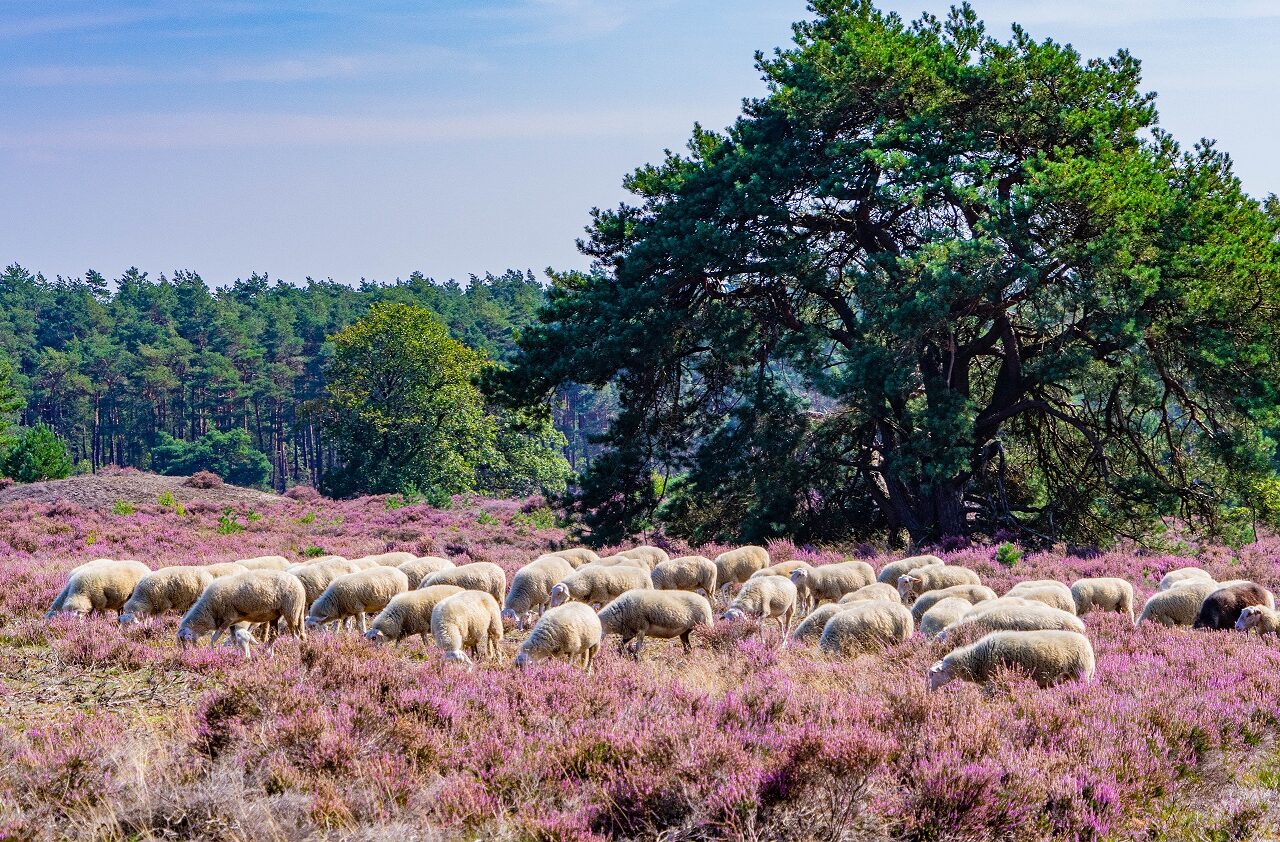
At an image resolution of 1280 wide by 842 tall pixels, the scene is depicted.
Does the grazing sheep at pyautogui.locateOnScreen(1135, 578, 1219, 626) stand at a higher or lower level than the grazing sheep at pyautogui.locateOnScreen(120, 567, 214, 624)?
lower

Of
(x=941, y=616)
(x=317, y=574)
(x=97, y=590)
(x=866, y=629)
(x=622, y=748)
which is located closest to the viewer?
(x=622, y=748)

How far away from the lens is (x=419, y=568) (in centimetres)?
1546

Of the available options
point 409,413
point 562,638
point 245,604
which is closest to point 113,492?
point 409,413

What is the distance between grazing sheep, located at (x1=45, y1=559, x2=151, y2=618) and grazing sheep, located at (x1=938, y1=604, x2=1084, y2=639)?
9.94 m

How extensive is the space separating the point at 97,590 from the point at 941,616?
10.2m

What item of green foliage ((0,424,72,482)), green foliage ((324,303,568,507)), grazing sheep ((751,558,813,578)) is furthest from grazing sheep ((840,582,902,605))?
green foliage ((0,424,72,482))

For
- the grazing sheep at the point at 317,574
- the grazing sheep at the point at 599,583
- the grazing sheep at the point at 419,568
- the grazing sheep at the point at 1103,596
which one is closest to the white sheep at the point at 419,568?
the grazing sheep at the point at 419,568

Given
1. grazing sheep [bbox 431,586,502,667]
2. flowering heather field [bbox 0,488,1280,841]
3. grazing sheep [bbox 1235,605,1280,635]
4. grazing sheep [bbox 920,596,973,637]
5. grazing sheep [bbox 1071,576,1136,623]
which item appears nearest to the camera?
flowering heather field [bbox 0,488,1280,841]

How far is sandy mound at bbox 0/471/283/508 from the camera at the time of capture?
37.7 meters

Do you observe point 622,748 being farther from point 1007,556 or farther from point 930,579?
point 1007,556

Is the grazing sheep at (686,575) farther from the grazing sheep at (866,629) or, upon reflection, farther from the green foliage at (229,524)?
the green foliage at (229,524)

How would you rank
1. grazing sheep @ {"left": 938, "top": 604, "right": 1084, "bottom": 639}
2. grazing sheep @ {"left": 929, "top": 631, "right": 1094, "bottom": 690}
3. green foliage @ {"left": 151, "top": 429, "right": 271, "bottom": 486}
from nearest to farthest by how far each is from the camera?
1. grazing sheep @ {"left": 929, "top": 631, "right": 1094, "bottom": 690}
2. grazing sheep @ {"left": 938, "top": 604, "right": 1084, "bottom": 639}
3. green foliage @ {"left": 151, "top": 429, "right": 271, "bottom": 486}

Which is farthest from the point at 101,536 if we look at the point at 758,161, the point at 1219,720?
the point at 1219,720

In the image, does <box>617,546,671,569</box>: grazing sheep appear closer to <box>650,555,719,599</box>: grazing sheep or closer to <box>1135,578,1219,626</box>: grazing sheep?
<box>650,555,719,599</box>: grazing sheep
